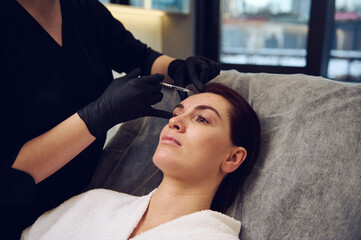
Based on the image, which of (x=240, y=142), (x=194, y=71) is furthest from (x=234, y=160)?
(x=194, y=71)

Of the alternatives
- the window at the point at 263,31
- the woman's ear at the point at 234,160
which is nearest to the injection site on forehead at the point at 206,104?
the woman's ear at the point at 234,160

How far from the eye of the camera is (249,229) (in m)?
1.00

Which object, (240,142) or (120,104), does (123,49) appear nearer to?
(120,104)

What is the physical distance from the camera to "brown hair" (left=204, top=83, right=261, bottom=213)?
1.09 metres

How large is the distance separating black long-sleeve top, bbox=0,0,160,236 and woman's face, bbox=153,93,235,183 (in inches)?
12.7

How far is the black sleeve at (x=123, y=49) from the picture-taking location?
1.33 m

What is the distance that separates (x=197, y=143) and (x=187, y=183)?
134 millimetres

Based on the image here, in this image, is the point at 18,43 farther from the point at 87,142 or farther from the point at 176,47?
the point at 176,47

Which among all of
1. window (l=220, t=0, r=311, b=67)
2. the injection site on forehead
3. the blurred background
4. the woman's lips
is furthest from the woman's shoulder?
window (l=220, t=0, r=311, b=67)

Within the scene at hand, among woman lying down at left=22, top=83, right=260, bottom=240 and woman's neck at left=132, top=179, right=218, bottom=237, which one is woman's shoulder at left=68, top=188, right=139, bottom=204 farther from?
woman's neck at left=132, top=179, right=218, bottom=237

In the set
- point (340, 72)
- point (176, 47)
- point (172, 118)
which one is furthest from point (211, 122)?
point (340, 72)

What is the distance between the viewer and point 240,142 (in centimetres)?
110

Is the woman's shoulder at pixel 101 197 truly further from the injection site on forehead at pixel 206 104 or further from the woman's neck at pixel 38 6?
the woman's neck at pixel 38 6

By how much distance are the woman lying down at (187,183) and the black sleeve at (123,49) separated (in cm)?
33
